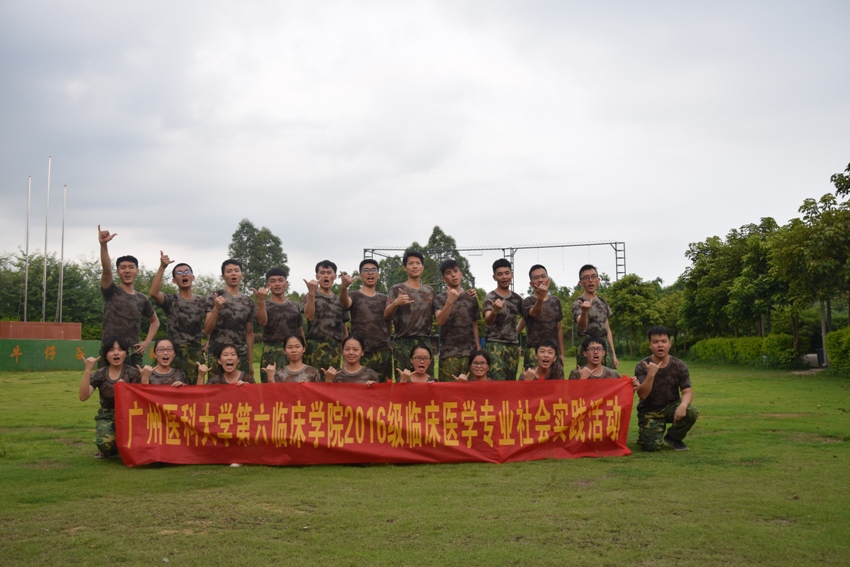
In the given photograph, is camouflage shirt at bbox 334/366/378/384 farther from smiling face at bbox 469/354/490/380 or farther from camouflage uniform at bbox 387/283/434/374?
smiling face at bbox 469/354/490/380

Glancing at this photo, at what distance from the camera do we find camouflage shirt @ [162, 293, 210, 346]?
841cm

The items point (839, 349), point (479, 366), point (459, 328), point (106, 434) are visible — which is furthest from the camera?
point (839, 349)

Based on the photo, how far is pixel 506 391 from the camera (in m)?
7.74

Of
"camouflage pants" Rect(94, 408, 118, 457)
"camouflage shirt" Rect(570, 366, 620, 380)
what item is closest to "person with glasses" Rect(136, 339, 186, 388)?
"camouflage pants" Rect(94, 408, 118, 457)

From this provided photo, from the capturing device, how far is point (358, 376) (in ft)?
26.1

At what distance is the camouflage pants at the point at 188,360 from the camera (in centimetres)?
852

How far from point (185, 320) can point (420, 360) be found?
279 centimetres

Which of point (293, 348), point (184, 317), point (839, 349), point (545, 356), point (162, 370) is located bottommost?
point (839, 349)

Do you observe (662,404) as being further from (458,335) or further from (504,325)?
(458,335)

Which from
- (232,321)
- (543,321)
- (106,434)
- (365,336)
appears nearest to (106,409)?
(106,434)

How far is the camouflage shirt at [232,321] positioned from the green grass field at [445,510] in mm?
1708

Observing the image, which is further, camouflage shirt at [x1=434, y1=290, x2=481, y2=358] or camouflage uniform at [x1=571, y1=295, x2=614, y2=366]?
camouflage uniform at [x1=571, y1=295, x2=614, y2=366]

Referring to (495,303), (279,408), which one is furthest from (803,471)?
(279,408)

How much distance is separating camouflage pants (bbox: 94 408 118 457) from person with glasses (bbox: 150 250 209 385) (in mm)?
934
